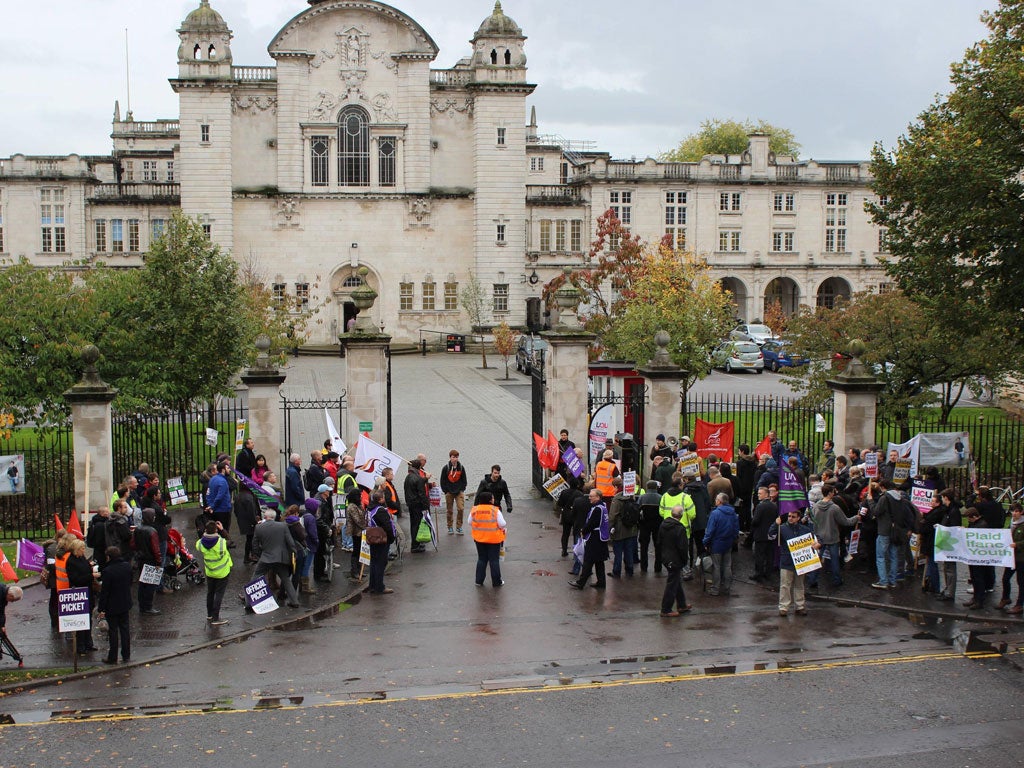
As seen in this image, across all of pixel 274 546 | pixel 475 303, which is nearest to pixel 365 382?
pixel 274 546

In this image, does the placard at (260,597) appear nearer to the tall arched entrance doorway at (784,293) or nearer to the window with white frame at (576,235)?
the window with white frame at (576,235)

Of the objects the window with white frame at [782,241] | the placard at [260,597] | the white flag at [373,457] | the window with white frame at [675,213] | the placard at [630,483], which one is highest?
the window with white frame at [675,213]

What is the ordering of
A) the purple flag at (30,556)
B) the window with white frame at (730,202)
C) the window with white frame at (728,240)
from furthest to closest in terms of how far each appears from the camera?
the window with white frame at (728,240) < the window with white frame at (730,202) < the purple flag at (30,556)

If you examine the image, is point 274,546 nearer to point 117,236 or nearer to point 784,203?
point 117,236

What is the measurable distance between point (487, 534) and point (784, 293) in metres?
54.5

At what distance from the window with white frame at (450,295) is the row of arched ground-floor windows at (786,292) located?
16176 millimetres

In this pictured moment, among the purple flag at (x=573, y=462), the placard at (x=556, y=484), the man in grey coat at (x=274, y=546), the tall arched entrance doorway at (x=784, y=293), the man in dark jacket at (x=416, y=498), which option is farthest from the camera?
the tall arched entrance doorway at (x=784, y=293)

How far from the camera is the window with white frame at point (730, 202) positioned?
2482 inches

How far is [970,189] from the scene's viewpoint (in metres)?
19.1

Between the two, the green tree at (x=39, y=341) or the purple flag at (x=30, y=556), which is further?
the green tree at (x=39, y=341)

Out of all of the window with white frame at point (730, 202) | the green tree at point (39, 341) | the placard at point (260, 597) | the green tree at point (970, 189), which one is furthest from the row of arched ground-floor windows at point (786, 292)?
the placard at point (260, 597)

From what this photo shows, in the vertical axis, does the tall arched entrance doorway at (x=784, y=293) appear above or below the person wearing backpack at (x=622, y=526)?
above

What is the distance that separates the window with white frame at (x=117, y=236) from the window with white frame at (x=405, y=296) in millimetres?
16005

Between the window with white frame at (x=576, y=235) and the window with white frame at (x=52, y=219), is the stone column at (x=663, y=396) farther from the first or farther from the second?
the window with white frame at (x=52, y=219)
